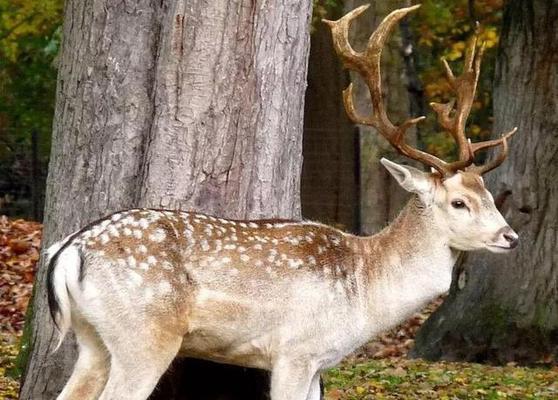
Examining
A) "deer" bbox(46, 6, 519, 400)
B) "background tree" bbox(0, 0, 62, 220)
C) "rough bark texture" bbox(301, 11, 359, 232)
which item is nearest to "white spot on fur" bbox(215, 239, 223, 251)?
"deer" bbox(46, 6, 519, 400)

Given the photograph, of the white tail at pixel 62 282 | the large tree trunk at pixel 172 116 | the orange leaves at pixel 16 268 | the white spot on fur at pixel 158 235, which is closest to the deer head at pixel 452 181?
the large tree trunk at pixel 172 116

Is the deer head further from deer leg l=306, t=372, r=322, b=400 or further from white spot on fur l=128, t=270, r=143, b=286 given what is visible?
white spot on fur l=128, t=270, r=143, b=286

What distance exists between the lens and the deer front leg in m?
8.01

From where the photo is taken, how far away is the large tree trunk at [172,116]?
8727 mm

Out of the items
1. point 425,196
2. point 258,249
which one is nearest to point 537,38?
point 425,196

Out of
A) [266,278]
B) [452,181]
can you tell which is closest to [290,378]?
[266,278]

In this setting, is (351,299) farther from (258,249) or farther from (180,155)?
(180,155)

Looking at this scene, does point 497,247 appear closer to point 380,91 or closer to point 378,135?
point 380,91

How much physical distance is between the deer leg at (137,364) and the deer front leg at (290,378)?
24.6 inches

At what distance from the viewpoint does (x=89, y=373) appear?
8141mm

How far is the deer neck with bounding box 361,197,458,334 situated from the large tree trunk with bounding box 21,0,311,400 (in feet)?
2.57

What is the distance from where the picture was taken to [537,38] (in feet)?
43.8

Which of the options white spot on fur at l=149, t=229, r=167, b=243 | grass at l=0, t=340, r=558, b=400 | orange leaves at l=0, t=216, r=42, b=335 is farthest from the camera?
Answer: orange leaves at l=0, t=216, r=42, b=335

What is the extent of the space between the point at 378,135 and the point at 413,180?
8375 millimetres
